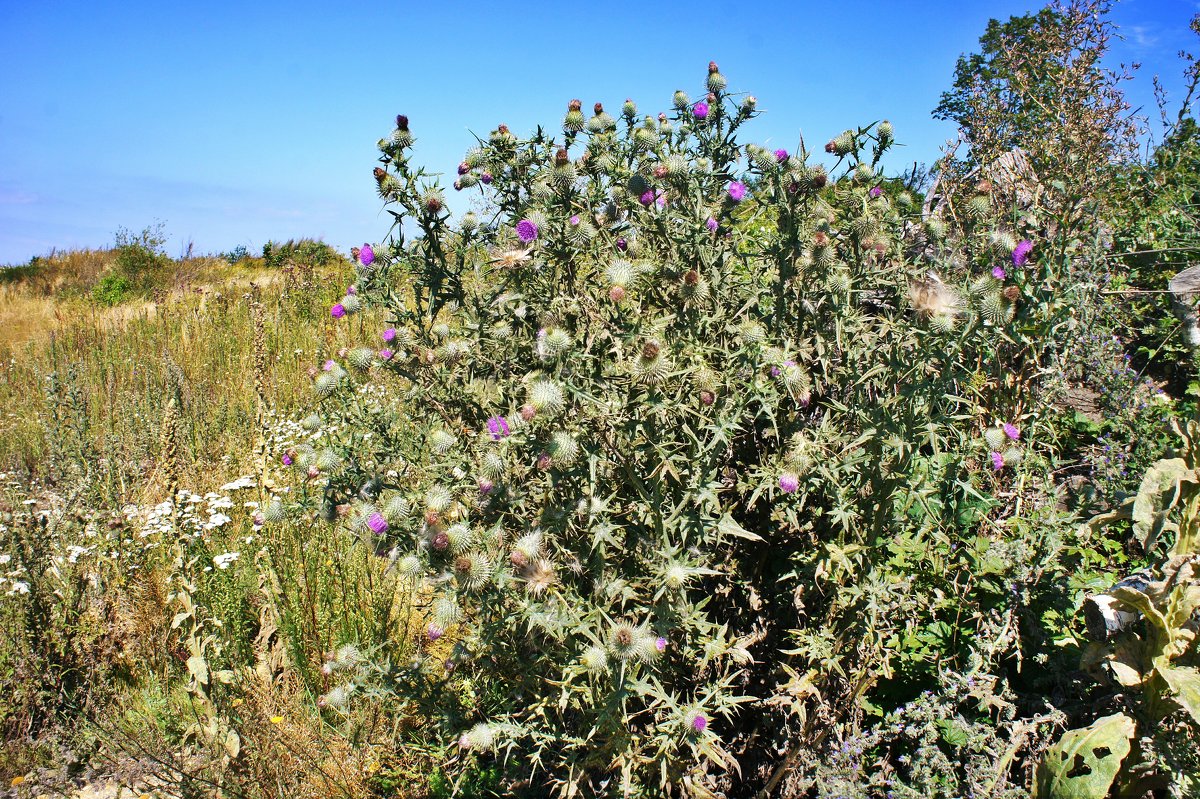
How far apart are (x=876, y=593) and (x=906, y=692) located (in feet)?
2.41

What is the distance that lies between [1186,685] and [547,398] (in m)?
1.88

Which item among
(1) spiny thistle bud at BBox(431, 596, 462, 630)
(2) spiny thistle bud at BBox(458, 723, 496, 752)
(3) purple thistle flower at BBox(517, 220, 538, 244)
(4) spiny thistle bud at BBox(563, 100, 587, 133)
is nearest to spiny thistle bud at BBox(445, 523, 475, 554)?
(1) spiny thistle bud at BBox(431, 596, 462, 630)

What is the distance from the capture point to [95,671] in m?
3.67

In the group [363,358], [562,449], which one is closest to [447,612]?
[562,449]

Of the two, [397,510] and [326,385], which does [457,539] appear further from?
[326,385]

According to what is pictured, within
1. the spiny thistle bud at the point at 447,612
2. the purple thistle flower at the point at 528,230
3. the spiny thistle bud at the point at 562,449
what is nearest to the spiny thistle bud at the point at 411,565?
the spiny thistle bud at the point at 447,612

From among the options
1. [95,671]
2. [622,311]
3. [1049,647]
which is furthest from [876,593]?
[95,671]

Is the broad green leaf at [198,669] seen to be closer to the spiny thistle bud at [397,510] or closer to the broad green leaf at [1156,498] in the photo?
the spiny thistle bud at [397,510]

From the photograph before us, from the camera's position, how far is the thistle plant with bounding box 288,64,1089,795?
202 cm

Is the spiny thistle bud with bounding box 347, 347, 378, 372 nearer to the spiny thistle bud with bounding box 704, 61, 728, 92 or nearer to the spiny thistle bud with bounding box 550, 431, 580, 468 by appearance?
the spiny thistle bud with bounding box 550, 431, 580, 468

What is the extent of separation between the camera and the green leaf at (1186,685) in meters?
1.93

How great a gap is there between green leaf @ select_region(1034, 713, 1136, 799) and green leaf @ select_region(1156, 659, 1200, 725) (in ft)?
0.59

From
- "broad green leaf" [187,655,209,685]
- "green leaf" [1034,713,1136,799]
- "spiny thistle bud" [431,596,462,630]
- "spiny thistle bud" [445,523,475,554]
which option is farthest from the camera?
"broad green leaf" [187,655,209,685]

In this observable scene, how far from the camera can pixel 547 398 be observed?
1.83 metres
